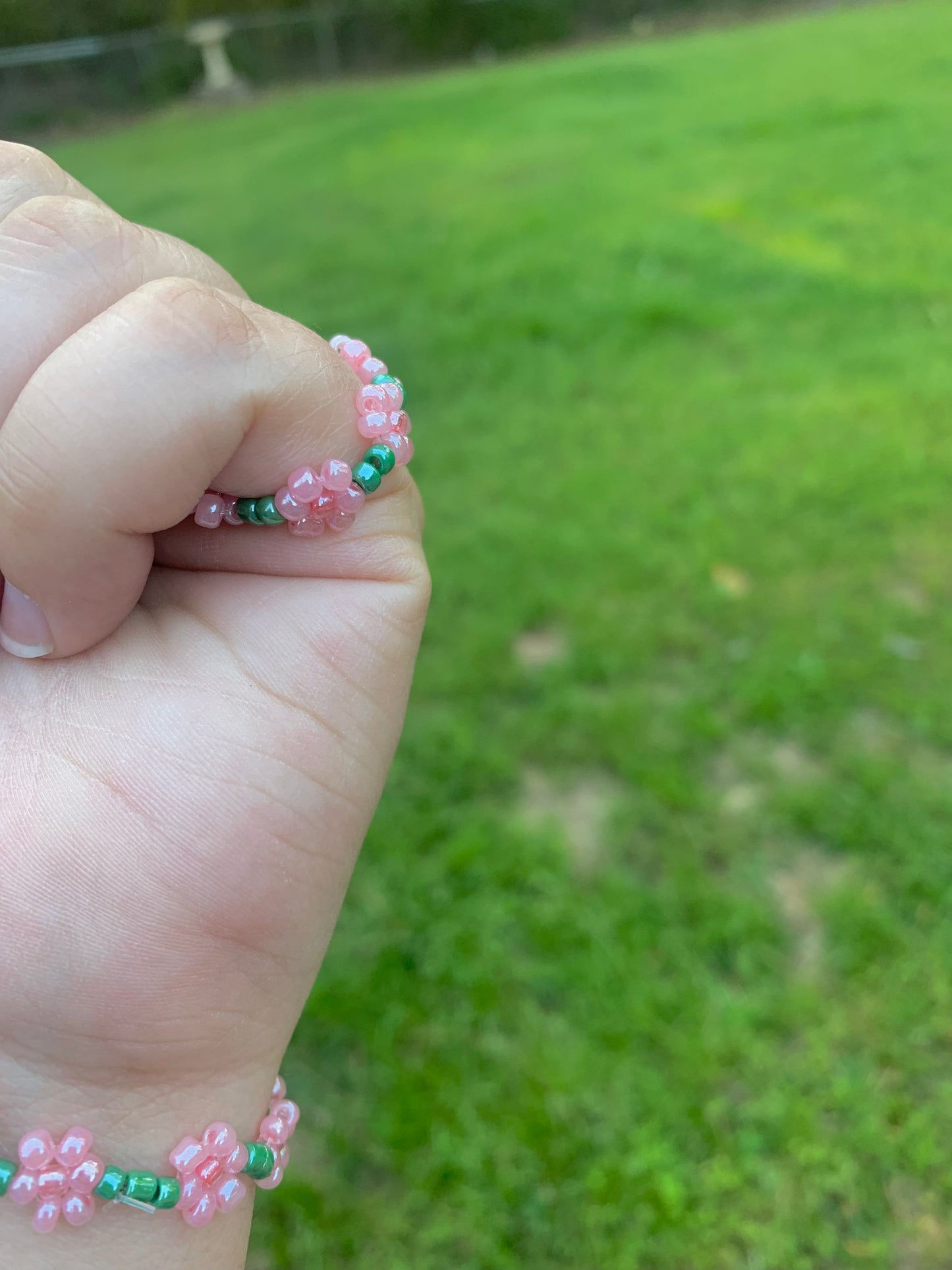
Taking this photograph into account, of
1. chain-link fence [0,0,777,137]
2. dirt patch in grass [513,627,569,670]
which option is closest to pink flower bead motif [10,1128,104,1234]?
dirt patch in grass [513,627,569,670]

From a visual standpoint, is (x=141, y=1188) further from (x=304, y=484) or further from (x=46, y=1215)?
(x=304, y=484)

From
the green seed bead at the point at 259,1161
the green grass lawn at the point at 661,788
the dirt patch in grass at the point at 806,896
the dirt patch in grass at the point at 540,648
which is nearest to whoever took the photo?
the green seed bead at the point at 259,1161

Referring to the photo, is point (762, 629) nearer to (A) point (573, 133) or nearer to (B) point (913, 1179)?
(B) point (913, 1179)

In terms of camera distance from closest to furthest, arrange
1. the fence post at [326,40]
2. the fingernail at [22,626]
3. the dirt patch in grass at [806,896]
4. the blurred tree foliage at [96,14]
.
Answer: the fingernail at [22,626], the dirt patch in grass at [806,896], the blurred tree foliage at [96,14], the fence post at [326,40]

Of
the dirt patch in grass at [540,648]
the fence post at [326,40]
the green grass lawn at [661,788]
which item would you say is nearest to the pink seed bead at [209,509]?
the green grass lawn at [661,788]

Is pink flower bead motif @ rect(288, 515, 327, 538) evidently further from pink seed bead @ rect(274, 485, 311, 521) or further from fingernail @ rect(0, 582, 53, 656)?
fingernail @ rect(0, 582, 53, 656)

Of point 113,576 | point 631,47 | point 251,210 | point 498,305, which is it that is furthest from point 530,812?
point 631,47

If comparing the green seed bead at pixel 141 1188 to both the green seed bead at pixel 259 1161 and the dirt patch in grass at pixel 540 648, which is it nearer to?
the green seed bead at pixel 259 1161
